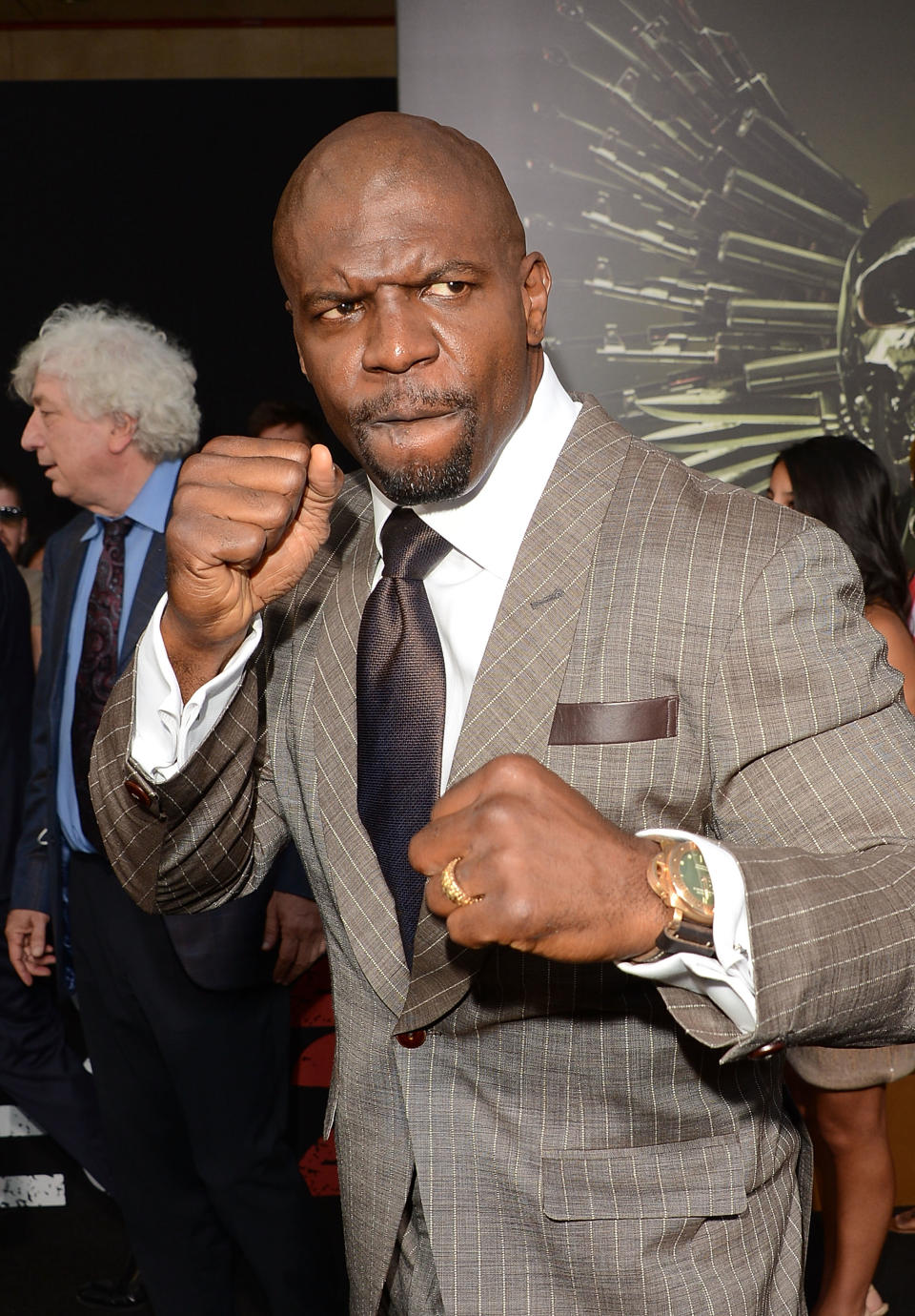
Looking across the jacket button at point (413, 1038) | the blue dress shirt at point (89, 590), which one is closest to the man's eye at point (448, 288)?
the jacket button at point (413, 1038)

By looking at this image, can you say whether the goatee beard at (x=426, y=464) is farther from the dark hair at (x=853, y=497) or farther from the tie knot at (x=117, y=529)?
the dark hair at (x=853, y=497)

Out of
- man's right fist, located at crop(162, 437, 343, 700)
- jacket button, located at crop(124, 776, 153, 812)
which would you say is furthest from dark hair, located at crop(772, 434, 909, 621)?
jacket button, located at crop(124, 776, 153, 812)

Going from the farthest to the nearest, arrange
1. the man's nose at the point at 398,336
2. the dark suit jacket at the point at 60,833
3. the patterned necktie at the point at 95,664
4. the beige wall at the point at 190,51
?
the beige wall at the point at 190,51
the patterned necktie at the point at 95,664
the dark suit jacket at the point at 60,833
the man's nose at the point at 398,336

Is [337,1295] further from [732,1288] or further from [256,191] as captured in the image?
[256,191]

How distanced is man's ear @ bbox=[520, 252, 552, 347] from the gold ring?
2.01 feet

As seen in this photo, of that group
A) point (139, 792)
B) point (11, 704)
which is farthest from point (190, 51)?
point (139, 792)

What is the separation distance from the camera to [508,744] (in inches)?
43.4

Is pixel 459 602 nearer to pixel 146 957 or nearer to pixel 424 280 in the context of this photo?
pixel 424 280

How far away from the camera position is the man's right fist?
111cm

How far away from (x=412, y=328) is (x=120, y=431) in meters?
1.76

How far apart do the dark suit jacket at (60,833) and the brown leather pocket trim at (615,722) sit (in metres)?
1.41

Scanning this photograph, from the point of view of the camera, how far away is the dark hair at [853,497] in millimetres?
2887

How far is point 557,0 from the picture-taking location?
289 centimetres

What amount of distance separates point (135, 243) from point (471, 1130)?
548cm
